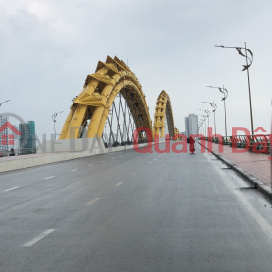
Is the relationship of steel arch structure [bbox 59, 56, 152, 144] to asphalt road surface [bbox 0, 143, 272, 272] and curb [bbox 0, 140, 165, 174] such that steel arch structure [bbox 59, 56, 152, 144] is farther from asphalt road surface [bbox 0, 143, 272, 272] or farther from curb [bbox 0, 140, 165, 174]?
asphalt road surface [bbox 0, 143, 272, 272]

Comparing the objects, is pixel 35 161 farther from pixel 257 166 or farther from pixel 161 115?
pixel 161 115

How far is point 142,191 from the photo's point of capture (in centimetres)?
991

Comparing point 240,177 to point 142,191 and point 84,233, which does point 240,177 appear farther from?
point 84,233

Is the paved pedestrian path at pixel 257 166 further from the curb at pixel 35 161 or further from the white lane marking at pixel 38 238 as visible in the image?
the curb at pixel 35 161

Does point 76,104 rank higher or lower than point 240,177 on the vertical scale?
higher

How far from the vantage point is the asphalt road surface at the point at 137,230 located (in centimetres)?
416

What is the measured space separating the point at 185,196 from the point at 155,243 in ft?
13.7

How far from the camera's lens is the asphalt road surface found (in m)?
4.16

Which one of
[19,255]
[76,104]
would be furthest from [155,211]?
[76,104]

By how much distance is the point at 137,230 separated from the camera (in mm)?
5613

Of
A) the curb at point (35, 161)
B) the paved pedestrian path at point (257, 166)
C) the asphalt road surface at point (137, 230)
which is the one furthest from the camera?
the curb at point (35, 161)

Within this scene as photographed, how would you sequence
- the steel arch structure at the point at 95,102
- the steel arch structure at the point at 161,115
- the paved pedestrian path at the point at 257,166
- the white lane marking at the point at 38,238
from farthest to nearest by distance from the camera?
the steel arch structure at the point at 161,115 → the steel arch structure at the point at 95,102 → the paved pedestrian path at the point at 257,166 → the white lane marking at the point at 38,238

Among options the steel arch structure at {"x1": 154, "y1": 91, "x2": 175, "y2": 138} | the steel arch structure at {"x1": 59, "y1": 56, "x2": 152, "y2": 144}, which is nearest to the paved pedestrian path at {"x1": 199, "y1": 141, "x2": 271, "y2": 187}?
the steel arch structure at {"x1": 59, "y1": 56, "x2": 152, "y2": 144}

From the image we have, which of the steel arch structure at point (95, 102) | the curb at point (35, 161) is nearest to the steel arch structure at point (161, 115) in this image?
the steel arch structure at point (95, 102)
